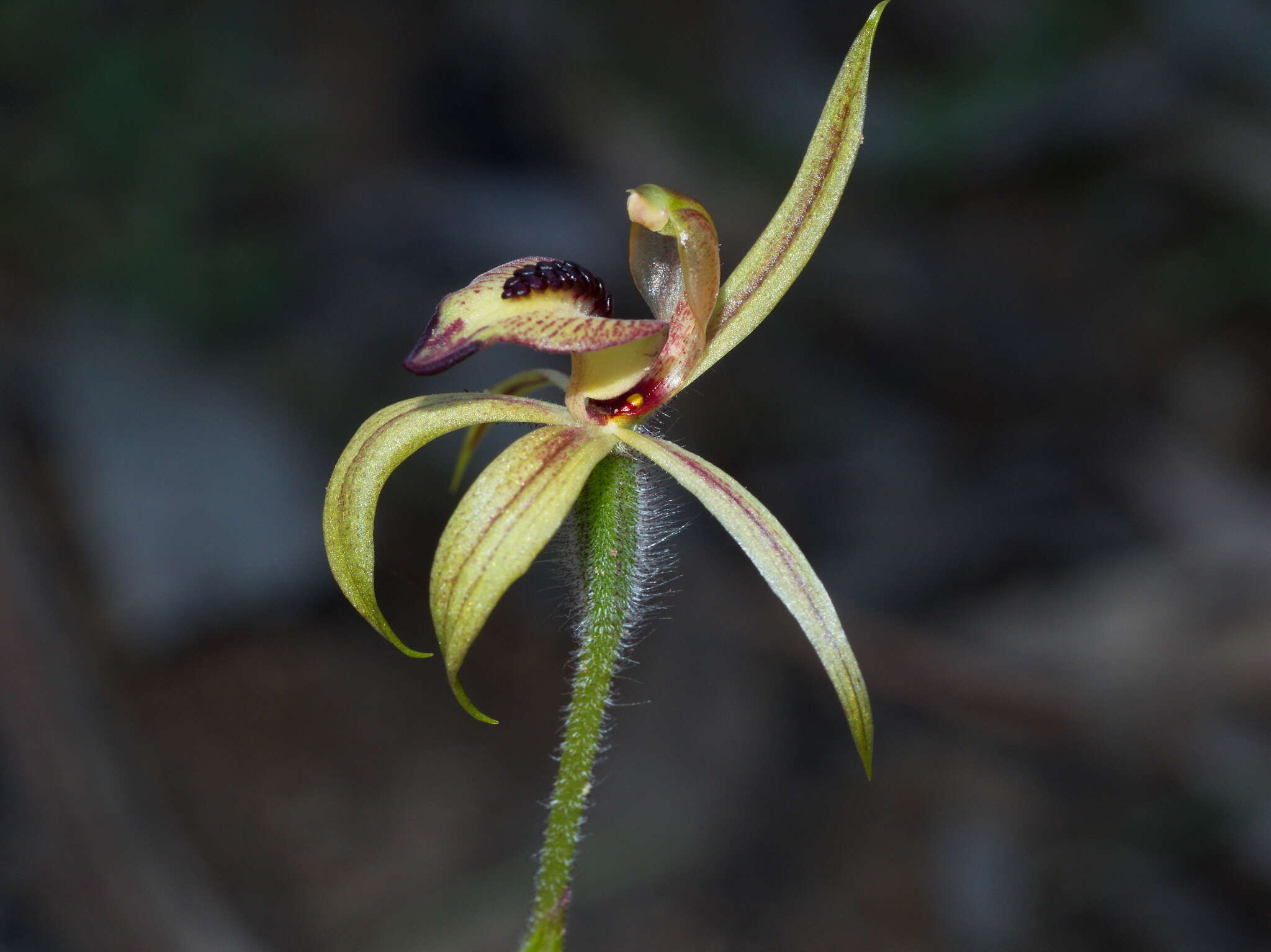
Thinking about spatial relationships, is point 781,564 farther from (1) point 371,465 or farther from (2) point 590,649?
(1) point 371,465

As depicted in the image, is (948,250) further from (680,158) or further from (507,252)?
(507,252)

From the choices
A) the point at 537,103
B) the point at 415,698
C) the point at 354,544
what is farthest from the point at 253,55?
the point at 354,544

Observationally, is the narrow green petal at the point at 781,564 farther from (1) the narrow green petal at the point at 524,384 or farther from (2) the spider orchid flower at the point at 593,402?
(1) the narrow green petal at the point at 524,384

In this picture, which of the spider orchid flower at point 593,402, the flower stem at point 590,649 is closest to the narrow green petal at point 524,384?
the spider orchid flower at point 593,402

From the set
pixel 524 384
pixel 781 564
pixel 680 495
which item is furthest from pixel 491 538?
pixel 680 495

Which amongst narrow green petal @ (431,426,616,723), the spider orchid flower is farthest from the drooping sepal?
narrow green petal @ (431,426,616,723)

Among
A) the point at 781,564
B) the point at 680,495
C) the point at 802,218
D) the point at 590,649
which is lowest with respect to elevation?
the point at 680,495
